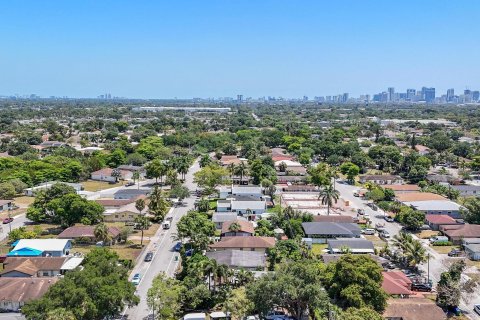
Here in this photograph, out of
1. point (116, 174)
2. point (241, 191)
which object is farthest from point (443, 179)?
point (116, 174)

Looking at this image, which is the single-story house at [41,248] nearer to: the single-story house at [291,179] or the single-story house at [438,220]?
the single-story house at [438,220]

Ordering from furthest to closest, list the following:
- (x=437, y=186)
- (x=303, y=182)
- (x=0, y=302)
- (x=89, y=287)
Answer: (x=303, y=182) → (x=437, y=186) → (x=0, y=302) → (x=89, y=287)

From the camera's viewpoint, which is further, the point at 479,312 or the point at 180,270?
the point at 180,270

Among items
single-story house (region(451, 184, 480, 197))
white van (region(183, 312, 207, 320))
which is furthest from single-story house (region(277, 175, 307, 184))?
white van (region(183, 312, 207, 320))

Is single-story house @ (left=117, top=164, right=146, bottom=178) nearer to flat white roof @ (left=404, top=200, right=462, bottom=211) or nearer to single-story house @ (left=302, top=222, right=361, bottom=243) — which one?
single-story house @ (left=302, top=222, right=361, bottom=243)

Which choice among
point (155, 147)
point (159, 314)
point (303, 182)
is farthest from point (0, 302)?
point (155, 147)

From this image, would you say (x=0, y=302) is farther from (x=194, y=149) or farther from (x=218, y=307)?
(x=194, y=149)

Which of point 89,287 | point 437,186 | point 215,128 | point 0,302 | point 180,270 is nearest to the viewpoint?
point 89,287

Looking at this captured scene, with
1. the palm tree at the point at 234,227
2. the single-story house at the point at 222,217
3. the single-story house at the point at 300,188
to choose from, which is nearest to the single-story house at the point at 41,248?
the palm tree at the point at 234,227
